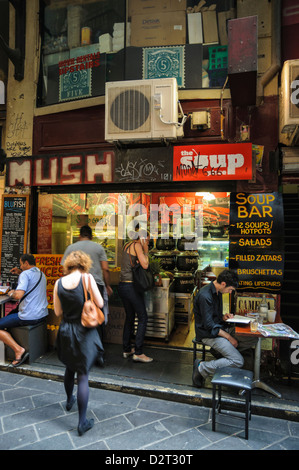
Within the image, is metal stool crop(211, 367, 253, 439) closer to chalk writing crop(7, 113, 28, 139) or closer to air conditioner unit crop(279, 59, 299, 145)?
air conditioner unit crop(279, 59, 299, 145)

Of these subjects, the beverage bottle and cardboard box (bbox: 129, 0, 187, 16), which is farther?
cardboard box (bbox: 129, 0, 187, 16)

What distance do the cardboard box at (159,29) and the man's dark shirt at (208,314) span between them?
4.85 metres

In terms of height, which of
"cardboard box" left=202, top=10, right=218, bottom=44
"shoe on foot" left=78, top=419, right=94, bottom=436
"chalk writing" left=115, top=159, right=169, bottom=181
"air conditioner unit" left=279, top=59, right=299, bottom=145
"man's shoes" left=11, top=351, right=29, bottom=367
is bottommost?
"shoe on foot" left=78, top=419, right=94, bottom=436

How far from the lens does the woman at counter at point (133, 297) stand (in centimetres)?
558

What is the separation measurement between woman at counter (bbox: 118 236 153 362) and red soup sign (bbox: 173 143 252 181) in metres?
1.47

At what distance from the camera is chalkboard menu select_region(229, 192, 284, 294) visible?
18.0ft

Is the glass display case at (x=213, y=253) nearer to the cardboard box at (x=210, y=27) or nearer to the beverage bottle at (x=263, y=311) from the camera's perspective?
the beverage bottle at (x=263, y=311)

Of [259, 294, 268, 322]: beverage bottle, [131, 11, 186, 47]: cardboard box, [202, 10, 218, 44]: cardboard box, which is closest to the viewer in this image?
[259, 294, 268, 322]: beverage bottle

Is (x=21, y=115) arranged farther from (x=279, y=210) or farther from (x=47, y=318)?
(x=279, y=210)

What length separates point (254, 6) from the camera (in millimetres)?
5738

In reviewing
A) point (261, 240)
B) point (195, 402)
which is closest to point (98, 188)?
point (261, 240)

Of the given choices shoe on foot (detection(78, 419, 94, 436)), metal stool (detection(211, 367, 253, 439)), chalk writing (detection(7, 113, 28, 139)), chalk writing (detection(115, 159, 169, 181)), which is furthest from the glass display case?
shoe on foot (detection(78, 419, 94, 436))

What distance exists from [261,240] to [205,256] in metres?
4.25

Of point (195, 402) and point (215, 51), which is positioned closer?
point (195, 402)
